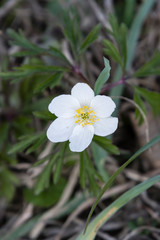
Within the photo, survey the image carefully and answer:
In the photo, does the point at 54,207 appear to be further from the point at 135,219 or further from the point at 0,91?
the point at 0,91

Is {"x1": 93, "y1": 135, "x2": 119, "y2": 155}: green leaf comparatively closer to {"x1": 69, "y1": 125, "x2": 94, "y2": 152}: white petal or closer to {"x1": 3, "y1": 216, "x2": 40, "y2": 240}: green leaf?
{"x1": 69, "y1": 125, "x2": 94, "y2": 152}: white petal

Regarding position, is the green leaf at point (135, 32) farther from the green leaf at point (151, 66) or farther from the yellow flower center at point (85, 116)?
the yellow flower center at point (85, 116)

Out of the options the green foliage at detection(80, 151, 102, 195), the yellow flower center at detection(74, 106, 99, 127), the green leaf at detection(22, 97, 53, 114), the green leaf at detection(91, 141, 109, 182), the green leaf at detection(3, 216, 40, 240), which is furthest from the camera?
the green leaf at detection(22, 97, 53, 114)

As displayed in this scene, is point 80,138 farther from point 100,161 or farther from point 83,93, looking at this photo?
point 100,161

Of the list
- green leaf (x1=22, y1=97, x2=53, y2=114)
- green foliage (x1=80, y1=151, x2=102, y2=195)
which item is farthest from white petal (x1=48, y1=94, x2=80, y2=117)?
green leaf (x1=22, y1=97, x2=53, y2=114)

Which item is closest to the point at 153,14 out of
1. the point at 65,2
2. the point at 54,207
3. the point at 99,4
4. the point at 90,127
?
the point at 99,4

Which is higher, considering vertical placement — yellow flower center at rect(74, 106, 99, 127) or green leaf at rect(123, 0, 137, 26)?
green leaf at rect(123, 0, 137, 26)

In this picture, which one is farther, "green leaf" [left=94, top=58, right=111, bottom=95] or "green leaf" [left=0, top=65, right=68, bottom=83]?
"green leaf" [left=0, top=65, right=68, bottom=83]
